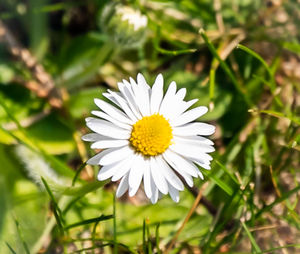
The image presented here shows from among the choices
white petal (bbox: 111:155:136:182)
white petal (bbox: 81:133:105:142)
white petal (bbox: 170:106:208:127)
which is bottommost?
white petal (bbox: 111:155:136:182)

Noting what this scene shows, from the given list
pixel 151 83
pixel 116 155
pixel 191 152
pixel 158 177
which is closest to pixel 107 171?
pixel 116 155

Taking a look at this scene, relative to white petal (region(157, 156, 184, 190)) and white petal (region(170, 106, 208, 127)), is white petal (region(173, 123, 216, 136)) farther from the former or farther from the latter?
white petal (region(157, 156, 184, 190))

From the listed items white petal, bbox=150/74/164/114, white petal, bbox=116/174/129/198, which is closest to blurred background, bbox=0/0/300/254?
white petal, bbox=116/174/129/198

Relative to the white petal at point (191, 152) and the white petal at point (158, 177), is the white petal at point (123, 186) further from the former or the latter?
the white petal at point (191, 152)

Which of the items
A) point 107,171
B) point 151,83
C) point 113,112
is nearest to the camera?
point 107,171

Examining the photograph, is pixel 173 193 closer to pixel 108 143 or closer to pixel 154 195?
pixel 154 195

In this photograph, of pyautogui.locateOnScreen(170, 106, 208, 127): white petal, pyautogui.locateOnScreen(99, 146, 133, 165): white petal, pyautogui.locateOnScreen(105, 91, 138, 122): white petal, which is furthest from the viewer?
pyautogui.locateOnScreen(170, 106, 208, 127): white petal

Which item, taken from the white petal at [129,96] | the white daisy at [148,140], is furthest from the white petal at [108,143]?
the white petal at [129,96]

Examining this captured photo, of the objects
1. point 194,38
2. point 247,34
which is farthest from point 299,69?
point 194,38
